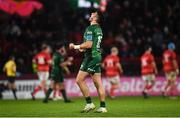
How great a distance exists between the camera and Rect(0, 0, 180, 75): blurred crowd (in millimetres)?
33031

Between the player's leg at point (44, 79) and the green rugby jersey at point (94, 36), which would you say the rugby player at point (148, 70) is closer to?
the player's leg at point (44, 79)

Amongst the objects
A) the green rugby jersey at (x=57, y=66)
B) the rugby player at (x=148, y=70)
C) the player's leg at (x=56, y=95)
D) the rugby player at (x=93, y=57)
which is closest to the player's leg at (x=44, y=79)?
the player's leg at (x=56, y=95)

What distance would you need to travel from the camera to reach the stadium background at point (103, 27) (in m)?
32.4

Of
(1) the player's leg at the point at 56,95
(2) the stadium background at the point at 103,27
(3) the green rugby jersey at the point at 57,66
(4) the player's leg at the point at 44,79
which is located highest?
(2) the stadium background at the point at 103,27

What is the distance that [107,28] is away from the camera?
3609cm

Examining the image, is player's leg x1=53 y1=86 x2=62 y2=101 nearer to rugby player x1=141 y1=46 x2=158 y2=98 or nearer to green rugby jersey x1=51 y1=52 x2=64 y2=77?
green rugby jersey x1=51 y1=52 x2=64 y2=77

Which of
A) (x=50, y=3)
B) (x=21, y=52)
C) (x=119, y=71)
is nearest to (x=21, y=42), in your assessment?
(x=21, y=52)

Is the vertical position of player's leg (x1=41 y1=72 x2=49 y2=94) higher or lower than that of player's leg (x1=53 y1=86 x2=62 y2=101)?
higher

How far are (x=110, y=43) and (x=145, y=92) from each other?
5297mm

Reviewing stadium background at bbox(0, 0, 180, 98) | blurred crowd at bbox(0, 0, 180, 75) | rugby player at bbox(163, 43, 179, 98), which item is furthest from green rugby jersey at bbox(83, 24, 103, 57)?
blurred crowd at bbox(0, 0, 180, 75)

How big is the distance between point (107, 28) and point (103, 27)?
42 cm

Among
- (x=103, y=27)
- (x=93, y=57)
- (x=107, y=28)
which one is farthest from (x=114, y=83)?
(x=93, y=57)

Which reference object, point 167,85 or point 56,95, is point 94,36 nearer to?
point 56,95

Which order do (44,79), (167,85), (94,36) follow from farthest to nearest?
(44,79) → (167,85) → (94,36)
